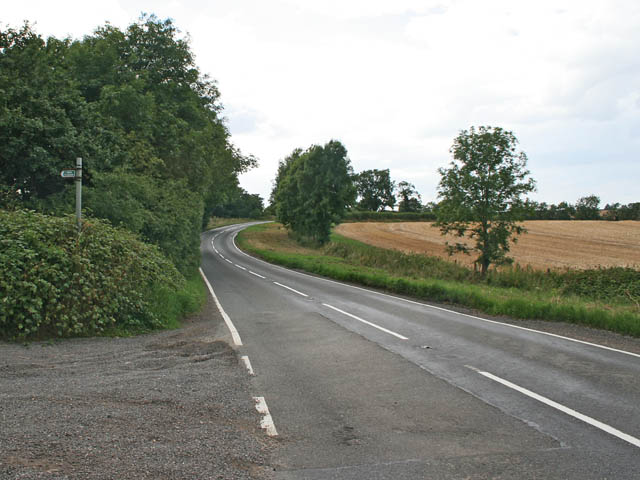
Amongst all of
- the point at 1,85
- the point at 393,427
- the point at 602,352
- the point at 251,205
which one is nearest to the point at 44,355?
the point at 393,427

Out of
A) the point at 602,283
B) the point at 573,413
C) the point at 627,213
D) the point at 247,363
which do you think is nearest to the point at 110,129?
the point at 247,363

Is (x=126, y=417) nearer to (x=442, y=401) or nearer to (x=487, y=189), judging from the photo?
(x=442, y=401)

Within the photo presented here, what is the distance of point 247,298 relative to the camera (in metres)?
18.1

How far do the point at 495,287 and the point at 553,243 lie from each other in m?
31.6

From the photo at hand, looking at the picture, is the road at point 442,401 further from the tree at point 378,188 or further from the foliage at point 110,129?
the tree at point 378,188

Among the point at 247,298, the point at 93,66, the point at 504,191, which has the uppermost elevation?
the point at 93,66

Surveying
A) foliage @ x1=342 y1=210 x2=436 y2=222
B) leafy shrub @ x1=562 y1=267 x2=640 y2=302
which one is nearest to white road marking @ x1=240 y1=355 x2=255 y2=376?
leafy shrub @ x1=562 y1=267 x2=640 y2=302

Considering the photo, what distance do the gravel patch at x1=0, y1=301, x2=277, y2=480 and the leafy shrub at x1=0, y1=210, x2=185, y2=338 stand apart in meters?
0.83

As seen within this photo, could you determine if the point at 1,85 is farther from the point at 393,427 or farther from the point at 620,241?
the point at 620,241

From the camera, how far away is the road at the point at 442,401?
417cm

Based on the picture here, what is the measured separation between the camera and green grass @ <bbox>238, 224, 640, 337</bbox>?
12859 mm

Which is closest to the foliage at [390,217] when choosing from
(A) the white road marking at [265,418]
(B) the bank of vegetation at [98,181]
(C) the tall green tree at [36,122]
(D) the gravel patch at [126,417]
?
(B) the bank of vegetation at [98,181]

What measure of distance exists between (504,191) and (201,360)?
903 inches

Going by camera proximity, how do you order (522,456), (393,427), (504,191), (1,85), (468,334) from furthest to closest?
(504,191), (1,85), (468,334), (393,427), (522,456)
